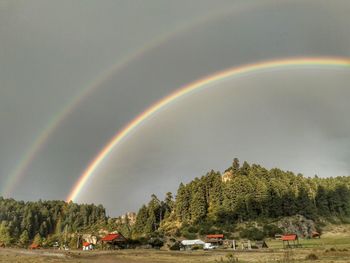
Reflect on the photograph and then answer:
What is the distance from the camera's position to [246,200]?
143m

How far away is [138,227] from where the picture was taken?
566 feet

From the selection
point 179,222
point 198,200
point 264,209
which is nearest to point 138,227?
point 179,222

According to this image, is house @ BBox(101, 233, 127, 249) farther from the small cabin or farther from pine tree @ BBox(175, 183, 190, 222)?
pine tree @ BBox(175, 183, 190, 222)

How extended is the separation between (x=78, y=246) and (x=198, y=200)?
52968 mm

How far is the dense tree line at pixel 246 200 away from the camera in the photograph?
470ft

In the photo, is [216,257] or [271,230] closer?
[216,257]

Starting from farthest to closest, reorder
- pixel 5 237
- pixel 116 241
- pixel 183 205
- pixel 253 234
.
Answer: pixel 5 237, pixel 183 205, pixel 253 234, pixel 116 241

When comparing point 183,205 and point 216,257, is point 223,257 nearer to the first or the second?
point 216,257

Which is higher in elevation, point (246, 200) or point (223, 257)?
point (246, 200)

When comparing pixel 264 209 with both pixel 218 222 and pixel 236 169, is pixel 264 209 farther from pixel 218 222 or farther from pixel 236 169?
pixel 236 169

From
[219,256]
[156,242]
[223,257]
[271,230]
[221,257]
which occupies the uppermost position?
[271,230]

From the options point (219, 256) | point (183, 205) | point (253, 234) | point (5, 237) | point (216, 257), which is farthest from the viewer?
point (5, 237)

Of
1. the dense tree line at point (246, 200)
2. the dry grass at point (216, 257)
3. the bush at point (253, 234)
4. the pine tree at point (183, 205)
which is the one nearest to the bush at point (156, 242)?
the bush at point (253, 234)

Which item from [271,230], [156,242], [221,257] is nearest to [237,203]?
[271,230]
